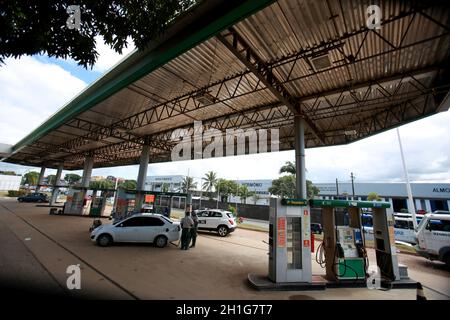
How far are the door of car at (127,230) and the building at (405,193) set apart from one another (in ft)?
112

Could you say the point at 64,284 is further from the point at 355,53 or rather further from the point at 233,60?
the point at 355,53

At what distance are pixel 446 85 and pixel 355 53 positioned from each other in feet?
12.1

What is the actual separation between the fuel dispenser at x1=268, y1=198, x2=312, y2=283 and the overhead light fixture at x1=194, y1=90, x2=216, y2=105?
532cm

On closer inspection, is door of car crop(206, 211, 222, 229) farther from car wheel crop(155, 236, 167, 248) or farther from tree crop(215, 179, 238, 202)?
tree crop(215, 179, 238, 202)

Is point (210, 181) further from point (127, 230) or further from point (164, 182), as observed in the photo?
point (127, 230)

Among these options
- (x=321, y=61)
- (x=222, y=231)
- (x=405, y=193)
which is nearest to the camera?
(x=321, y=61)

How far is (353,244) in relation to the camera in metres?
6.88

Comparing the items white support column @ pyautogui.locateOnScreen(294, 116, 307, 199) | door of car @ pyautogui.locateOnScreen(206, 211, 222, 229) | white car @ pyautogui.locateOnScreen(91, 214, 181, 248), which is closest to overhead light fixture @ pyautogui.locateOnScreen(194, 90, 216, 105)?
white support column @ pyautogui.locateOnScreen(294, 116, 307, 199)

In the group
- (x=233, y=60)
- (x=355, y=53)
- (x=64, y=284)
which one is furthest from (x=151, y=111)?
(x=355, y=53)

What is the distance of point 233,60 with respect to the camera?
7.54 m

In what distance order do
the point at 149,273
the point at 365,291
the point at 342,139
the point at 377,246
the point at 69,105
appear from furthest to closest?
the point at 342,139 → the point at 69,105 → the point at 377,246 → the point at 149,273 → the point at 365,291

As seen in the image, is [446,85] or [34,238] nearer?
[446,85]

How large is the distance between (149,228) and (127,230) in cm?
94

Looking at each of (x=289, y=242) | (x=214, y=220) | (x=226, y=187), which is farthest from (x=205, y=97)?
(x=226, y=187)
